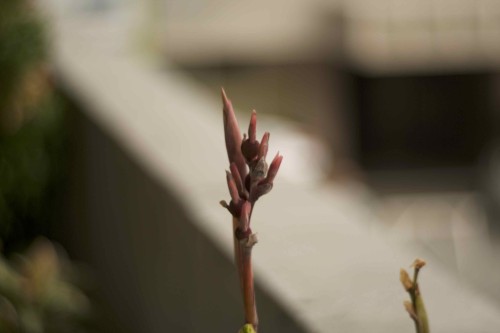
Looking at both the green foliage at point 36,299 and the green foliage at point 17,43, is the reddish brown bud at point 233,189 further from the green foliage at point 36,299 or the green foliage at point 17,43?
the green foliage at point 17,43

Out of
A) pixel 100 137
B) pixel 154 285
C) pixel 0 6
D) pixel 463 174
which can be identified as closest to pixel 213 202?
pixel 154 285

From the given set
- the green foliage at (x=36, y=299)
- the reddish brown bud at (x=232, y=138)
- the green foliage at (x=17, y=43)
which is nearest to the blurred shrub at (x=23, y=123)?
the green foliage at (x=17, y=43)

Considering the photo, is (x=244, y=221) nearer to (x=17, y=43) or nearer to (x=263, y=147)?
(x=263, y=147)

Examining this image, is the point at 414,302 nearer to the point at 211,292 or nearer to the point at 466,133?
the point at 211,292

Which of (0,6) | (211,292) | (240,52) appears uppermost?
(240,52)

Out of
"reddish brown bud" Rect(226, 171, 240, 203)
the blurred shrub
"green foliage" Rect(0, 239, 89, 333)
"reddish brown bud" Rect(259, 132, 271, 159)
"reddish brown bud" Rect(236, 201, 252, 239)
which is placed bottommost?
"reddish brown bud" Rect(236, 201, 252, 239)

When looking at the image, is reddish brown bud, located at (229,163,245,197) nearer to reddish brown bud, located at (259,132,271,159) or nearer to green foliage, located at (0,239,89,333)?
reddish brown bud, located at (259,132,271,159)

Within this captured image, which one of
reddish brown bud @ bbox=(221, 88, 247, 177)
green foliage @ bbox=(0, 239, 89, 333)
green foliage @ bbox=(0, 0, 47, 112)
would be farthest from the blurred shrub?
reddish brown bud @ bbox=(221, 88, 247, 177)

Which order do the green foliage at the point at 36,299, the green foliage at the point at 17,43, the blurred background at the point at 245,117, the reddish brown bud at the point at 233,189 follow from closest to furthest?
1. the reddish brown bud at the point at 233,189
2. the green foliage at the point at 36,299
3. the blurred background at the point at 245,117
4. the green foliage at the point at 17,43
